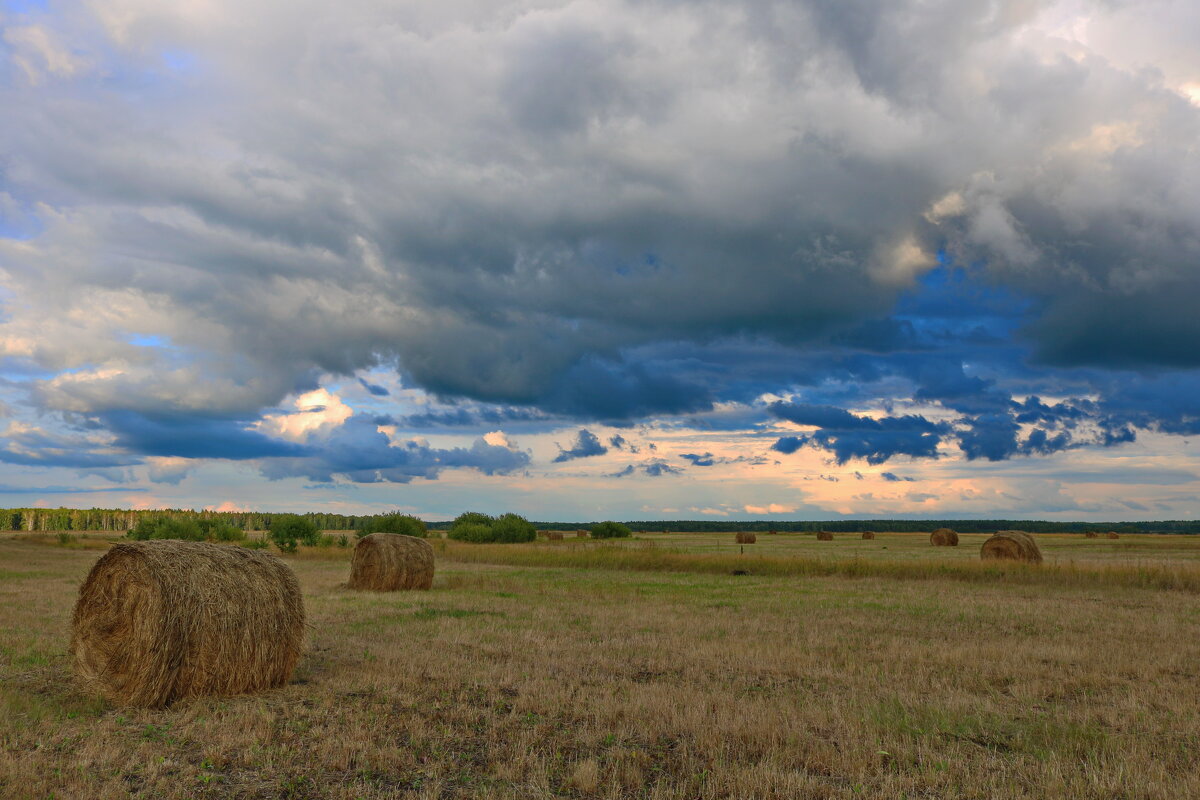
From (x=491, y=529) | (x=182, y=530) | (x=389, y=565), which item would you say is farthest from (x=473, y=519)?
(x=389, y=565)

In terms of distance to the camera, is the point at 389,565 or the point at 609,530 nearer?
the point at 389,565

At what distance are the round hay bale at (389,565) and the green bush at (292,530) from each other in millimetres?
35266

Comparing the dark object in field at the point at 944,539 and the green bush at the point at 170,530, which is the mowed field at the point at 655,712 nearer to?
the green bush at the point at 170,530

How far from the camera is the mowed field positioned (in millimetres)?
6879

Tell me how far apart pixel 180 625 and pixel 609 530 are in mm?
80955

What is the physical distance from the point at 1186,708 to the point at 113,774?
1191 cm

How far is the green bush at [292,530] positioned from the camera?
186 feet

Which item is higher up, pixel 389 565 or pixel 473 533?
pixel 389 565

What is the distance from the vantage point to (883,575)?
29.5 m

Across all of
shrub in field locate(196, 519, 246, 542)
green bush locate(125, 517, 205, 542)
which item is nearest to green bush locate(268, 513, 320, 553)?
shrub in field locate(196, 519, 246, 542)

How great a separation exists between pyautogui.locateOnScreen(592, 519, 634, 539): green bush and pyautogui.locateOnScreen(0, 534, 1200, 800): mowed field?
70.0m

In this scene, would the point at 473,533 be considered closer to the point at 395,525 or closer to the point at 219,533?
the point at 395,525

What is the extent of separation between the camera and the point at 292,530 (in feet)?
188

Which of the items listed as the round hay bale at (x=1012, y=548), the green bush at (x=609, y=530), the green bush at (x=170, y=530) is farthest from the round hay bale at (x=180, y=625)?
the green bush at (x=609, y=530)
